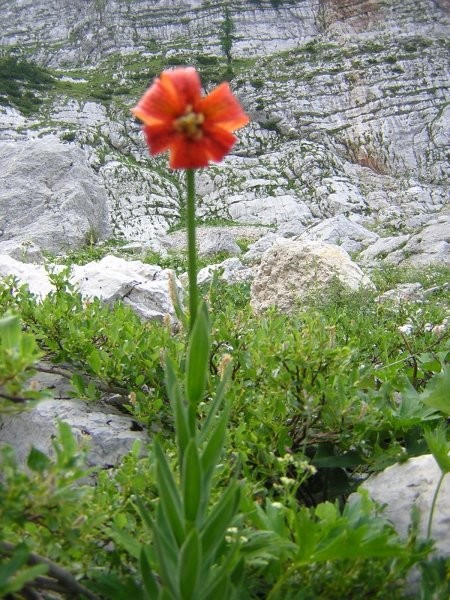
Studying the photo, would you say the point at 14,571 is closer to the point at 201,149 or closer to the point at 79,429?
the point at 201,149

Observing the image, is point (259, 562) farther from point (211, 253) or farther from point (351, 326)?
point (211, 253)

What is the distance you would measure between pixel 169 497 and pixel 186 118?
0.80 m

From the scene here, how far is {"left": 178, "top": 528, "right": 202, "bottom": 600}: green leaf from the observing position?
100cm

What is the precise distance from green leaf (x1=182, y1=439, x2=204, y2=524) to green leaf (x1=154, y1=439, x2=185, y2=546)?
0.07 feet

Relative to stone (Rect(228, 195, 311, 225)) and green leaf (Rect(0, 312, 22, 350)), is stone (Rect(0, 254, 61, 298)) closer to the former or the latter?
green leaf (Rect(0, 312, 22, 350))

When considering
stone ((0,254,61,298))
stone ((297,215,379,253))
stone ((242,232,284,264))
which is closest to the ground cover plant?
stone ((0,254,61,298))

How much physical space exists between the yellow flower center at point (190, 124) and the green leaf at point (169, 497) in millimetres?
649

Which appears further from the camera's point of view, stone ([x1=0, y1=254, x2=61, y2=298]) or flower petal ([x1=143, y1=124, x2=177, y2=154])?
stone ([x1=0, y1=254, x2=61, y2=298])

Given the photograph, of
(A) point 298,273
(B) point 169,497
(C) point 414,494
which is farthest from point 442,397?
(A) point 298,273

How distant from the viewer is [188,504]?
43.9 inches

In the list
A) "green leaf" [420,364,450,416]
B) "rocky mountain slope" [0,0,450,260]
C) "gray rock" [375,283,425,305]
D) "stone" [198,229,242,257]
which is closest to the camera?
"green leaf" [420,364,450,416]

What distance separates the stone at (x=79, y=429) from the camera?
2031 millimetres

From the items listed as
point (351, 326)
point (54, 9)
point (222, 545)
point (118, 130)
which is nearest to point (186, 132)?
point (222, 545)

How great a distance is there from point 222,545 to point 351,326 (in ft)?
8.80
